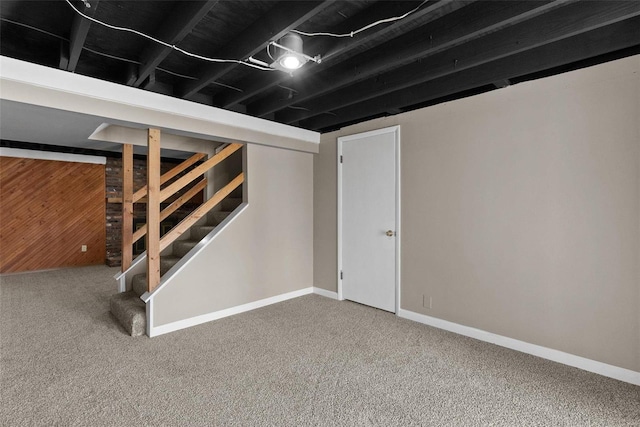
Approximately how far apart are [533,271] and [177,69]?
347cm

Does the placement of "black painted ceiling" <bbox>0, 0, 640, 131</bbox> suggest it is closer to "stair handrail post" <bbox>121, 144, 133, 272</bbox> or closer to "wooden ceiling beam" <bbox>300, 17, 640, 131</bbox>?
"wooden ceiling beam" <bbox>300, 17, 640, 131</bbox>

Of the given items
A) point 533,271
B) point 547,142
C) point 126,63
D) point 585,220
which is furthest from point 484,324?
point 126,63

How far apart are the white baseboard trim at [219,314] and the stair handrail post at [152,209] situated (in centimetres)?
38

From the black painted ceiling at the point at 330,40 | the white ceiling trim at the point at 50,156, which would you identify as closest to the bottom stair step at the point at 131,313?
the black painted ceiling at the point at 330,40

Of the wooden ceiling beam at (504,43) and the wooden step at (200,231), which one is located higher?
the wooden ceiling beam at (504,43)

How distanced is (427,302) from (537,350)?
3.26 feet

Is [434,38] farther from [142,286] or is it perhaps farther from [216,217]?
[142,286]

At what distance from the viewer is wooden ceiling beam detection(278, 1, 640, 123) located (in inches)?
73.1

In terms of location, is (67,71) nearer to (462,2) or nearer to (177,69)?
(177,69)

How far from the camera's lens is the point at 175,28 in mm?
1989

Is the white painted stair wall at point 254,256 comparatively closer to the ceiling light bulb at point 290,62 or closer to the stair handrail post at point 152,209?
the stair handrail post at point 152,209

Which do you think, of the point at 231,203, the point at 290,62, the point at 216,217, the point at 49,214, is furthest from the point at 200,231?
the point at 49,214

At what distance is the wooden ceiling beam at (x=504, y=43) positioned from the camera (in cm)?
186

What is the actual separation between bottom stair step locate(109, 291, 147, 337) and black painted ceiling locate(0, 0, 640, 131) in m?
2.12
